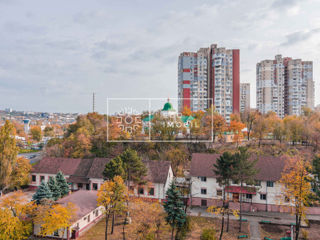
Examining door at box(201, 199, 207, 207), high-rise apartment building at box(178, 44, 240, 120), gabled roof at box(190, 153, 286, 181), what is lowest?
door at box(201, 199, 207, 207)

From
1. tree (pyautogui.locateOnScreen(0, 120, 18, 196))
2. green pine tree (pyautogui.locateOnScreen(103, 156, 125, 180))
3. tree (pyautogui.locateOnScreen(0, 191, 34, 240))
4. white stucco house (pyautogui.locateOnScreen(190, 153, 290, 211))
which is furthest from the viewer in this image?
tree (pyautogui.locateOnScreen(0, 120, 18, 196))

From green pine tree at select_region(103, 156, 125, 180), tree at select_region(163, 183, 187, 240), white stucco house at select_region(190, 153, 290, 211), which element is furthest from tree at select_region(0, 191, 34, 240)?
white stucco house at select_region(190, 153, 290, 211)

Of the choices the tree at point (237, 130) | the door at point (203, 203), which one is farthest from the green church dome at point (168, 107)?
the door at point (203, 203)

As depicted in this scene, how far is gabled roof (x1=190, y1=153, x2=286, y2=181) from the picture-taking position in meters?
27.5

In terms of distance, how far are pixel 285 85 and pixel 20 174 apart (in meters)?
88.5

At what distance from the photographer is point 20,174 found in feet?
107

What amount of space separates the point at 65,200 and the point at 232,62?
6580cm

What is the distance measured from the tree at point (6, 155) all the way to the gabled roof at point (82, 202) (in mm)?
12042

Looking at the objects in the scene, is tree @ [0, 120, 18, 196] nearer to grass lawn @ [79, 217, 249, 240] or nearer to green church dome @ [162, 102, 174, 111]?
grass lawn @ [79, 217, 249, 240]

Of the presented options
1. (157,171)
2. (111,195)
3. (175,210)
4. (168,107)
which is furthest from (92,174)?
(168,107)

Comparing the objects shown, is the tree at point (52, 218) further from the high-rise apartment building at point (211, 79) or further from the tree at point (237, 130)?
the high-rise apartment building at point (211, 79)

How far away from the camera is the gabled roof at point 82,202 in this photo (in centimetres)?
2277

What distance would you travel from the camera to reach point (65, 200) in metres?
24.2

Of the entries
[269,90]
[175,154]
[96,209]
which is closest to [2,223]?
[96,209]
